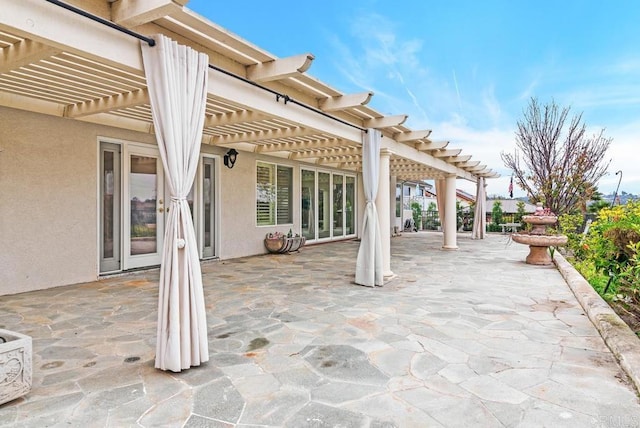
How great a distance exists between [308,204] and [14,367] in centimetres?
887

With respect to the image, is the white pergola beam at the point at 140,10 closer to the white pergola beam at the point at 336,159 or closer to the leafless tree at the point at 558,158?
the white pergola beam at the point at 336,159

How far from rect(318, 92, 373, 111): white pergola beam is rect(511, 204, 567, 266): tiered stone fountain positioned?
5.03 metres

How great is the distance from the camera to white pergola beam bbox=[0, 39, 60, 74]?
2893 millimetres

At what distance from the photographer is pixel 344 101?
496 centimetres

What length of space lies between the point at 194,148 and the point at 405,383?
90.5 inches

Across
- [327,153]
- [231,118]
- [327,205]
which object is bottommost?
[327,205]

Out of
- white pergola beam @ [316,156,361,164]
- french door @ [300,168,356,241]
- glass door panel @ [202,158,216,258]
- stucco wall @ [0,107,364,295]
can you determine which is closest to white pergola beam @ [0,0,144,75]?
stucco wall @ [0,107,364,295]

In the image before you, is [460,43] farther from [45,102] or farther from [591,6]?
[45,102]

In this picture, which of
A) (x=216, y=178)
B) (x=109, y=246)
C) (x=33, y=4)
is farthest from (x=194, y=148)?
(x=216, y=178)

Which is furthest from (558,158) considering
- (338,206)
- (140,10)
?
(140,10)

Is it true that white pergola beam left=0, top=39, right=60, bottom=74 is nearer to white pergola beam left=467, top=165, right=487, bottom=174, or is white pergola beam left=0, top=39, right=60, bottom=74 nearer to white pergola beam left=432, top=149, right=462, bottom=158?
white pergola beam left=432, top=149, right=462, bottom=158

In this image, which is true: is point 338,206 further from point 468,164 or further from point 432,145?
point 432,145

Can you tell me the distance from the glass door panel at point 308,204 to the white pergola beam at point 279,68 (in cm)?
670

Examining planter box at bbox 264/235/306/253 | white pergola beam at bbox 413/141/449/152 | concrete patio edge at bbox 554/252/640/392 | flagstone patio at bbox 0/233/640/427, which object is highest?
white pergola beam at bbox 413/141/449/152
